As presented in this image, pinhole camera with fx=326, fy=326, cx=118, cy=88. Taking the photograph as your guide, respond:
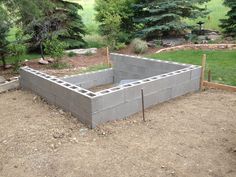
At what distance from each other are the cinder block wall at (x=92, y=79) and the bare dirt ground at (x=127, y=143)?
1.27 meters

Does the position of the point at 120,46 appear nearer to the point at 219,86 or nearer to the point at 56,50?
the point at 56,50

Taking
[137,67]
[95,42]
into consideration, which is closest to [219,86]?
[137,67]

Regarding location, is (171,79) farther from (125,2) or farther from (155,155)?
(125,2)

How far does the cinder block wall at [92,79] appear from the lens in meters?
7.35

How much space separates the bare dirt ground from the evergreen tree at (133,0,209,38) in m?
6.76

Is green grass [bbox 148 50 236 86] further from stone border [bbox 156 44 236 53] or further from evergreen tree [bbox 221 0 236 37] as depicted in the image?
evergreen tree [bbox 221 0 236 37]

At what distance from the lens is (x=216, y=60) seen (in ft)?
30.7

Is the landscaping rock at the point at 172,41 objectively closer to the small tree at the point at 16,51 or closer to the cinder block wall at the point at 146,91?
the cinder block wall at the point at 146,91

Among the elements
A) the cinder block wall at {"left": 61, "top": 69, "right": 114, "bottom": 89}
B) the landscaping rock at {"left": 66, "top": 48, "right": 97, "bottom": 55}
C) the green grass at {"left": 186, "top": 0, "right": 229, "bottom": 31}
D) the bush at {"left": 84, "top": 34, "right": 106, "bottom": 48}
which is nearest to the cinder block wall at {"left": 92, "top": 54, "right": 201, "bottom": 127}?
the cinder block wall at {"left": 61, "top": 69, "right": 114, "bottom": 89}

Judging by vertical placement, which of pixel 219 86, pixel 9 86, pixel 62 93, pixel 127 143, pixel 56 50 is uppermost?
pixel 56 50

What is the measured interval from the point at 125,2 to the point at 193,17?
2893 mm

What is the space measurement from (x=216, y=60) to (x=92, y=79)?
12.6 feet

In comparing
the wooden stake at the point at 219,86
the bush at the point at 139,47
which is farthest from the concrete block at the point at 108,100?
the bush at the point at 139,47

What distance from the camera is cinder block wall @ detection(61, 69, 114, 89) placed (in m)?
7.35
